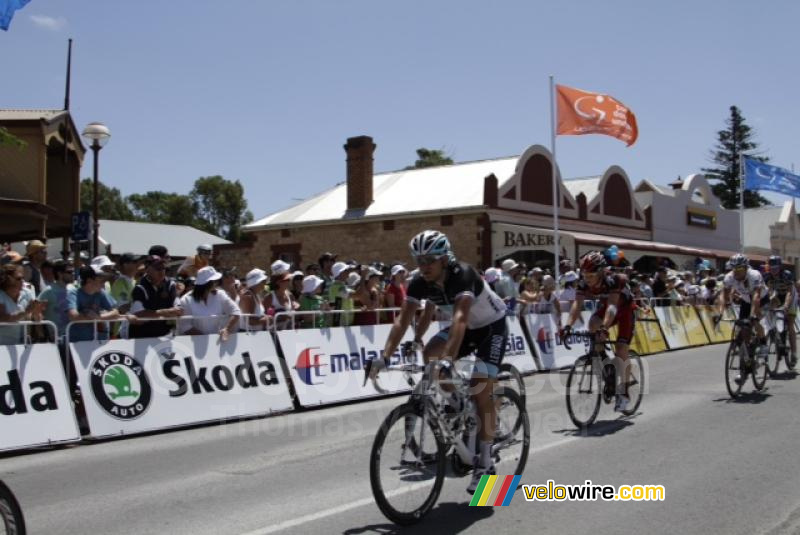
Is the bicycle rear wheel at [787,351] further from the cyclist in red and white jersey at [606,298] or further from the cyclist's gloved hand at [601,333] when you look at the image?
the cyclist's gloved hand at [601,333]

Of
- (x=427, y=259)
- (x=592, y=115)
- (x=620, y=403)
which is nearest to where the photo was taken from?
(x=427, y=259)

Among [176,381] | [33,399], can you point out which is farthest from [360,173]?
[33,399]

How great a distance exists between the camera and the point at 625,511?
581cm

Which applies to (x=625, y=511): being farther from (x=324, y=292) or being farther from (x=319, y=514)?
(x=324, y=292)

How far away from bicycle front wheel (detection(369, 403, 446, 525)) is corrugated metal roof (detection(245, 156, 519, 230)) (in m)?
24.6

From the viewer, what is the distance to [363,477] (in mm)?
6941

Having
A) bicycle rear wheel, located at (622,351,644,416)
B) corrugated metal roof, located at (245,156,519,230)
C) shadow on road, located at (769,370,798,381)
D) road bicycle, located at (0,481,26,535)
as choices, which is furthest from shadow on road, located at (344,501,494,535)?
corrugated metal roof, located at (245,156,519,230)

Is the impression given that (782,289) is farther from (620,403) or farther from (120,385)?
(120,385)

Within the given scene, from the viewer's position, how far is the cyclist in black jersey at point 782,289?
13.0 metres

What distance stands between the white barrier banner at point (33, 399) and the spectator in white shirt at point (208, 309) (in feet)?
6.49

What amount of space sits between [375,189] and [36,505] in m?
29.7

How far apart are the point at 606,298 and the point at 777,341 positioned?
4818mm

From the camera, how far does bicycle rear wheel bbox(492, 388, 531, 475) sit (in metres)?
6.52

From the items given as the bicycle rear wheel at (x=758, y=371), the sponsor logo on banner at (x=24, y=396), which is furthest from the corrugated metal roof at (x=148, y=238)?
the sponsor logo on banner at (x=24, y=396)
